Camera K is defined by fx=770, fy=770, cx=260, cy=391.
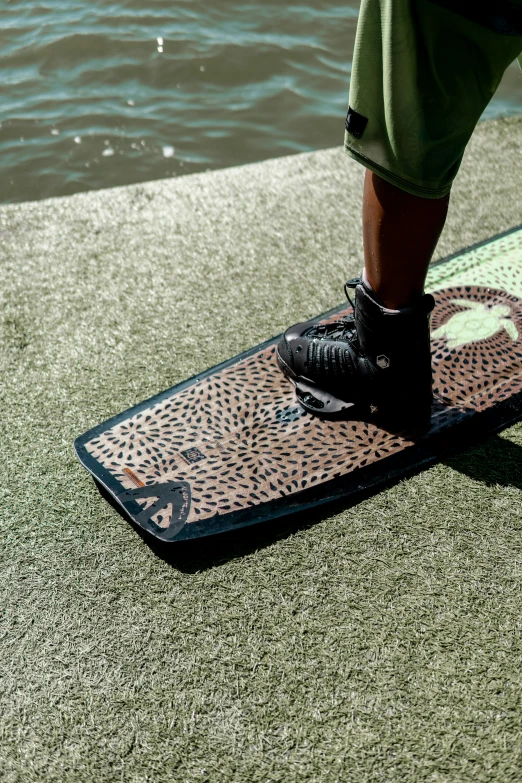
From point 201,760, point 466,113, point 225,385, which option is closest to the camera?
point 201,760

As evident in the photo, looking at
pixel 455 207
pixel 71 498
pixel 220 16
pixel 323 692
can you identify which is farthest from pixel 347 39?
pixel 323 692

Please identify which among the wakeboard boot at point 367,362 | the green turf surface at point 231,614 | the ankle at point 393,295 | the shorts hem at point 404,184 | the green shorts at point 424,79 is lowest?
the green turf surface at point 231,614

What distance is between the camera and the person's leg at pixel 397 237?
1521mm

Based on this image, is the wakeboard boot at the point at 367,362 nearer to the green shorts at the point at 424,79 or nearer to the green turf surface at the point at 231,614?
the green turf surface at the point at 231,614

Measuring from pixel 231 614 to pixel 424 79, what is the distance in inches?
39.7

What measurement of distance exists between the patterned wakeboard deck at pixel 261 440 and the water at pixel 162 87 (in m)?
2.22

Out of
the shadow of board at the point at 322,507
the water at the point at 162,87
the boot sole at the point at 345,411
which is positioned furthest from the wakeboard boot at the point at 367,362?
the water at the point at 162,87

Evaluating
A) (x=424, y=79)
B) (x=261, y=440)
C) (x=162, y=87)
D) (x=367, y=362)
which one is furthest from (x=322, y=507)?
(x=162, y=87)

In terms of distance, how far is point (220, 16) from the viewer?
5.35 meters

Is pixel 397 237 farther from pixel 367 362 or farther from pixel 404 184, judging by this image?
pixel 367 362

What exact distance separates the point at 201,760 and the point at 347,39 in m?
5.09

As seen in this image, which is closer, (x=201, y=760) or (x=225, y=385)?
(x=201, y=760)

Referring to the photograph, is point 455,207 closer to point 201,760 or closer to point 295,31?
point 201,760

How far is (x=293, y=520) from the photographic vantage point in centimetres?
159
